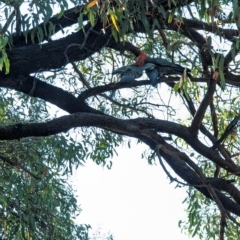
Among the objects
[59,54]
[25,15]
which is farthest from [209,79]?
[25,15]

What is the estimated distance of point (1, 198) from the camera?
17.6 feet

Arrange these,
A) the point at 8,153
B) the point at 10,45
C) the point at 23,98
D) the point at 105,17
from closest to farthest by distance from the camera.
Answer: the point at 105,17
the point at 10,45
the point at 8,153
the point at 23,98

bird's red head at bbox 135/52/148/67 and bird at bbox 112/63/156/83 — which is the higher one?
bird's red head at bbox 135/52/148/67

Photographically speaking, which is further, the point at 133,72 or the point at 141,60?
the point at 141,60

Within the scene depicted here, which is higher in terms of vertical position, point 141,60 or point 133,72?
point 141,60

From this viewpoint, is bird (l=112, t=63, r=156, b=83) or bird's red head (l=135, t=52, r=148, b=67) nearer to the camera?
bird (l=112, t=63, r=156, b=83)

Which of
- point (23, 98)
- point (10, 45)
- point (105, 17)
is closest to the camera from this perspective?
point (105, 17)

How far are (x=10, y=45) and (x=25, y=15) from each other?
0.55 m

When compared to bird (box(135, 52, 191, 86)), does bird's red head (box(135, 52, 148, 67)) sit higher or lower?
higher

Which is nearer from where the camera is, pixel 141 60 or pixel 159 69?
pixel 159 69

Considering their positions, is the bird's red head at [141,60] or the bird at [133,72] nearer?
the bird at [133,72]

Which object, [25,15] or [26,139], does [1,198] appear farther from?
[25,15]

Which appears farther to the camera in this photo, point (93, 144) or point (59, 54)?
point (93, 144)

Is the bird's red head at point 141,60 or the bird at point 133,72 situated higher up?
the bird's red head at point 141,60
